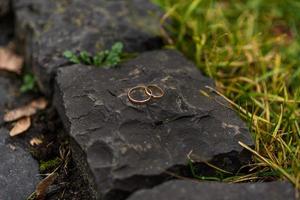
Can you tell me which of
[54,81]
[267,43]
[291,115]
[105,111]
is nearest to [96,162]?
[105,111]

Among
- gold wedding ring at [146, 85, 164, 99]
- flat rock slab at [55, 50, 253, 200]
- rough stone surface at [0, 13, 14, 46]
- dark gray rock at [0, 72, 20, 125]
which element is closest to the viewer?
flat rock slab at [55, 50, 253, 200]

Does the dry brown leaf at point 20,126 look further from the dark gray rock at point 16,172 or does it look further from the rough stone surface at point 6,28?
the rough stone surface at point 6,28

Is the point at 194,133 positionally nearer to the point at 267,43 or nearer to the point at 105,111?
the point at 105,111

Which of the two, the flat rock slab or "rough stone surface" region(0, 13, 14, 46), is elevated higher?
the flat rock slab

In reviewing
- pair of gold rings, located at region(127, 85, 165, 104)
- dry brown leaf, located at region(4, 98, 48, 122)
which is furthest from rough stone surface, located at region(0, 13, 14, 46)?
pair of gold rings, located at region(127, 85, 165, 104)

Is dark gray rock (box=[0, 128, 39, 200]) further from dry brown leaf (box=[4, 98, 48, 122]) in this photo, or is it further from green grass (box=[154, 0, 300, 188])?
green grass (box=[154, 0, 300, 188])

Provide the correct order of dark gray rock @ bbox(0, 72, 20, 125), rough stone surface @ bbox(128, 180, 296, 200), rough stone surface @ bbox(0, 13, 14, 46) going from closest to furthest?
1. rough stone surface @ bbox(128, 180, 296, 200)
2. dark gray rock @ bbox(0, 72, 20, 125)
3. rough stone surface @ bbox(0, 13, 14, 46)
